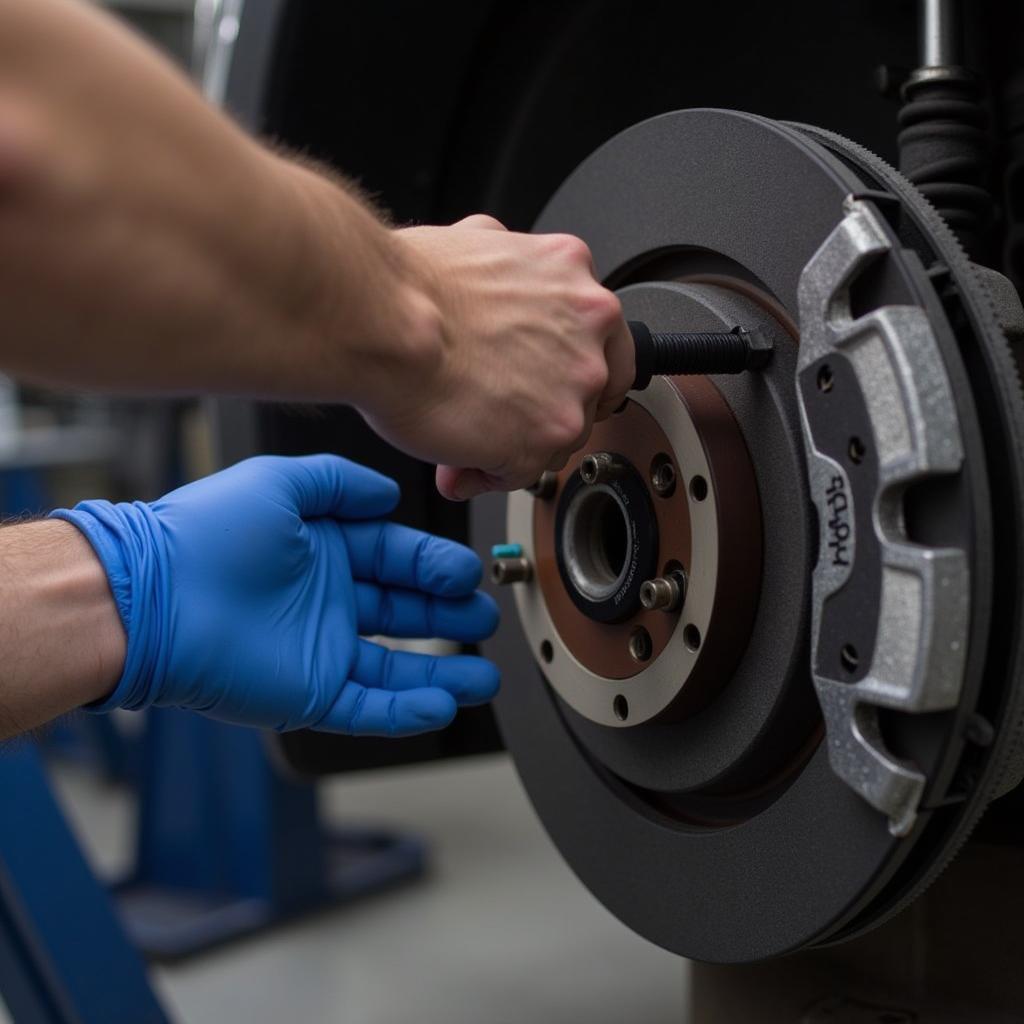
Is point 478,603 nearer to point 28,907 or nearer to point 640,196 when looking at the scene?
point 640,196

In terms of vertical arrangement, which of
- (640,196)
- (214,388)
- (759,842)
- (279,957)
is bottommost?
(279,957)

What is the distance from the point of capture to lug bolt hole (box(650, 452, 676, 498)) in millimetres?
666

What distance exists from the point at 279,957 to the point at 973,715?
137 cm

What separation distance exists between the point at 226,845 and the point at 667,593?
1385 millimetres

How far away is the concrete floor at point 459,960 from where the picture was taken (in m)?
1.44

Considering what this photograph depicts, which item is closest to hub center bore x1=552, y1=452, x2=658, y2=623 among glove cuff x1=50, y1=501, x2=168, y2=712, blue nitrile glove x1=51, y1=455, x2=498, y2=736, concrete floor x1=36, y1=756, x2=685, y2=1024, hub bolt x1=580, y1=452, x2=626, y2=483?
hub bolt x1=580, y1=452, x2=626, y2=483

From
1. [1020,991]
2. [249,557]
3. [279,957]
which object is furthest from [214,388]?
[279,957]

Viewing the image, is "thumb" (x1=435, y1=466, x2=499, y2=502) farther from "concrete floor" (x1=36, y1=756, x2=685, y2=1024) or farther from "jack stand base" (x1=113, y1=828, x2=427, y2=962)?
"jack stand base" (x1=113, y1=828, x2=427, y2=962)

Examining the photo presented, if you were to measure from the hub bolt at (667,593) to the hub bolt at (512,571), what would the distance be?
0.47ft

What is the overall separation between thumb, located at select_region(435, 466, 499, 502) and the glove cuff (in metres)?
0.21

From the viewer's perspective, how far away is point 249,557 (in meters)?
0.78

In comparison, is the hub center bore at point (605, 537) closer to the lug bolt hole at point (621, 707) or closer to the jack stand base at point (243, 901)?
the lug bolt hole at point (621, 707)

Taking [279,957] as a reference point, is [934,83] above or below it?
above

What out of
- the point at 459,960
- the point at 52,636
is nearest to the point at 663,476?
the point at 52,636
